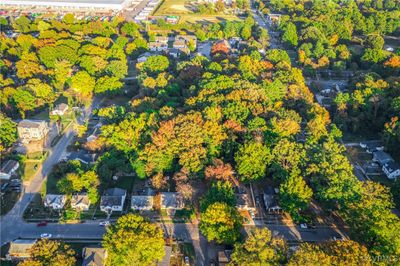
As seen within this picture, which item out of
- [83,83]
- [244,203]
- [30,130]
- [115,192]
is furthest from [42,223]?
[83,83]

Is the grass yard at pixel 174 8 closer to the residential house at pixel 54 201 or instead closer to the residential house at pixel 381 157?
the residential house at pixel 381 157

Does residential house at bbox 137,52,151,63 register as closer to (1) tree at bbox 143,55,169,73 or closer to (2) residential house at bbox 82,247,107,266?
(1) tree at bbox 143,55,169,73

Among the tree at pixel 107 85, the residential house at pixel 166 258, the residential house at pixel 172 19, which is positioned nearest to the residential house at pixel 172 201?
the residential house at pixel 166 258

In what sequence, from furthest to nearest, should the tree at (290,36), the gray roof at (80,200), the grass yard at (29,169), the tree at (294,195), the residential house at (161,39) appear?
the residential house at (161,39), the tree at (290,36), the grass yard at (29,169), the gray roof at (80,200), the tree at (294,195)

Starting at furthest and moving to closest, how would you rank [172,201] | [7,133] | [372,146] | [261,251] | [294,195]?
[372,146] → [7,133] → [172,201] → [294,195] → [261,251]

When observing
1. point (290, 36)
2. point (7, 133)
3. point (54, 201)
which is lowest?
point (54, 201)

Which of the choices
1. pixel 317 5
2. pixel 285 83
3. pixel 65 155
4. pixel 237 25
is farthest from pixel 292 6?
pixel 65 155

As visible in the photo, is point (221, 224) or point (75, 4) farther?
point (75, 4)

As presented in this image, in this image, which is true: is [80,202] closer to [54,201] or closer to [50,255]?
[54,201]
